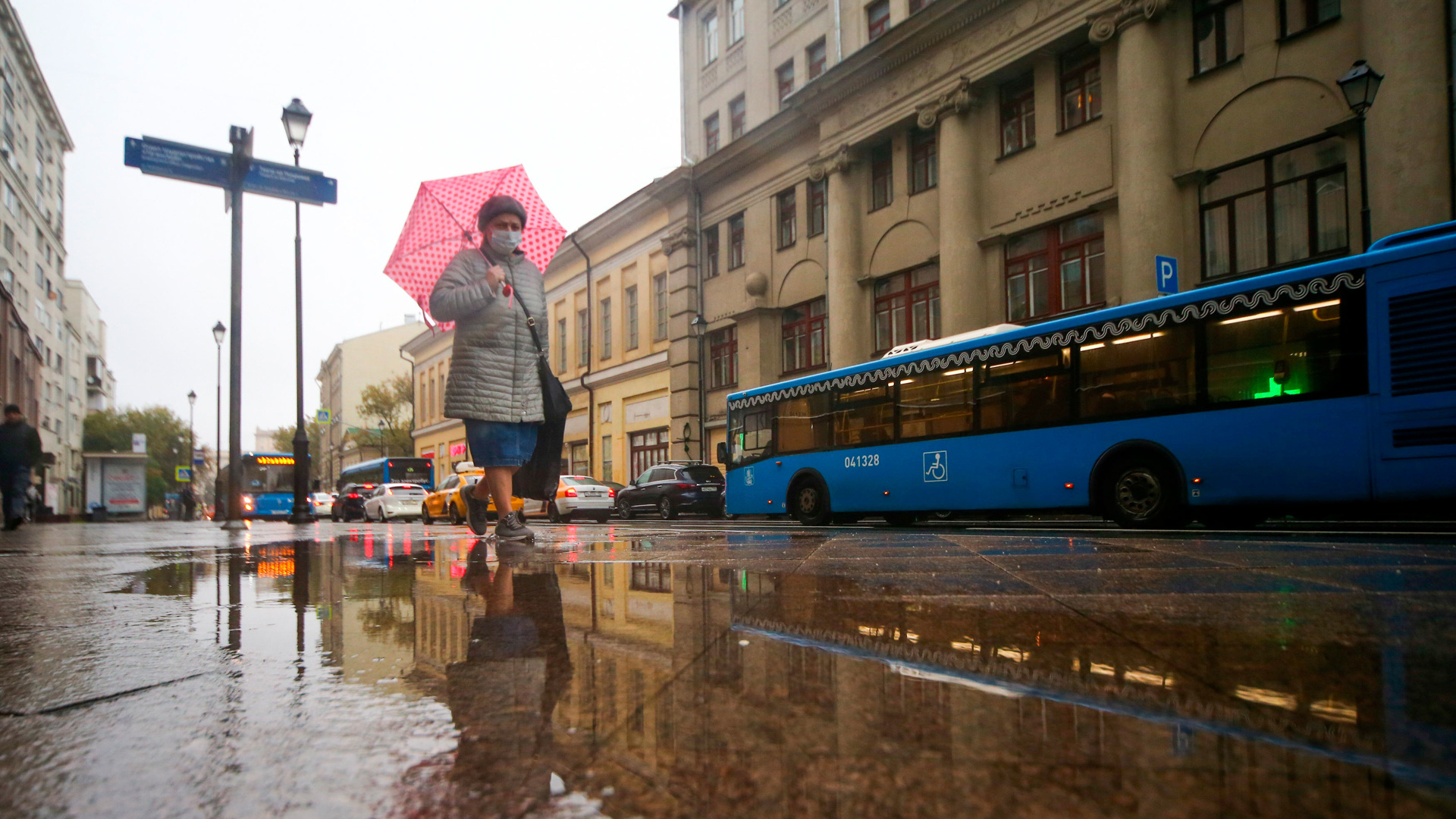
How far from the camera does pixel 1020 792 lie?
1.14m

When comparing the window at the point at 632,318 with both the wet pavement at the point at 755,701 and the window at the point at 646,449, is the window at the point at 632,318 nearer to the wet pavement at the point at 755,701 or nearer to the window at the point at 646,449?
the window at the point at 646,449

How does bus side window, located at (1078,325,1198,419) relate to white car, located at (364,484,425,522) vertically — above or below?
above

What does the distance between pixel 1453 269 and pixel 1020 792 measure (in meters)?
9.60

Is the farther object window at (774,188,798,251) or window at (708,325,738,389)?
window at (708,325,738,389)

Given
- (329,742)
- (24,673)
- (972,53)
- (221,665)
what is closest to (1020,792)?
(329,742)

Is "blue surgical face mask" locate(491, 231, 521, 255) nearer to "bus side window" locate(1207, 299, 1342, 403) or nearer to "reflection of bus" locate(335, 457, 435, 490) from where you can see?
"bus side window" locate(1207, 299, 1342, 403)

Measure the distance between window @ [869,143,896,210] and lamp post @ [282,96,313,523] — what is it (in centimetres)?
1368

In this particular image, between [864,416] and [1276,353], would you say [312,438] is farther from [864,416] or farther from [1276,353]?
[1276,353]

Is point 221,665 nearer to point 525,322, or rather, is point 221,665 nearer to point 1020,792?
point 1020,792

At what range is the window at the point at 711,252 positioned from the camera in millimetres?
30688

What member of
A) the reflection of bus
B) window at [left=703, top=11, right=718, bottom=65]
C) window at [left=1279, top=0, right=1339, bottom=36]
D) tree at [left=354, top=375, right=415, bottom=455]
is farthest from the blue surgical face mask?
tree at [left=354, top=375, right=415, bottom=455]

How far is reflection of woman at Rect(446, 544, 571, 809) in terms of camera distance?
50.0 inches

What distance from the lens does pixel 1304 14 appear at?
49.0 feet

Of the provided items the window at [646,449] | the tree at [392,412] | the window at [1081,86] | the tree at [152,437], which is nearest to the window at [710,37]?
Result: the window at [646,449]
